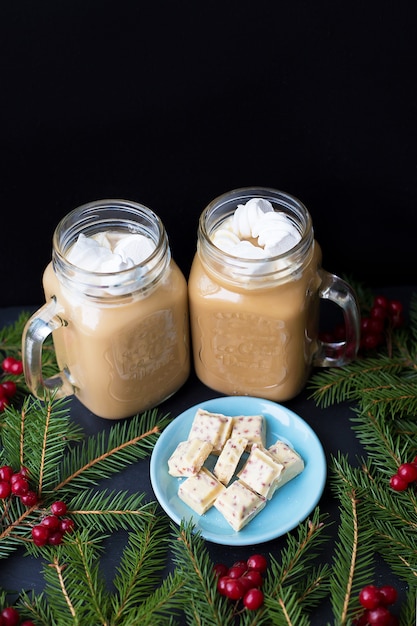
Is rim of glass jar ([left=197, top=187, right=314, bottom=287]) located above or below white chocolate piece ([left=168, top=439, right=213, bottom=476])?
above

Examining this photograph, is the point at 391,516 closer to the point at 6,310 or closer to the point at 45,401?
the point at 45,401

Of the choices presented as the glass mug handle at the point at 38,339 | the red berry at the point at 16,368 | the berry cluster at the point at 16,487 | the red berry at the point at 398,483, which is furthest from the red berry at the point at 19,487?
the red berry at the point at 398,483

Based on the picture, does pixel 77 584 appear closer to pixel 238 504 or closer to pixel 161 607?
pixel 161 607

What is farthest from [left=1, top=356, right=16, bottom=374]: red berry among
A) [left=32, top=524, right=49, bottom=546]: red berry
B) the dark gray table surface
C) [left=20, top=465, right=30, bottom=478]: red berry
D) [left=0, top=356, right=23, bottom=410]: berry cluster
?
[left=32, top=524, right=49, bottom=546]: red berry

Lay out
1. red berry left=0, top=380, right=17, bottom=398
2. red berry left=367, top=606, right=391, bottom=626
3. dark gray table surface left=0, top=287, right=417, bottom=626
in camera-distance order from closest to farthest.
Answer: red berry left=367, top=606, right=391, bottom=626
dark gray table surface left=0, top=287, right=417, bottom=626
red berry left=0, top=380, right=17, bottom=398

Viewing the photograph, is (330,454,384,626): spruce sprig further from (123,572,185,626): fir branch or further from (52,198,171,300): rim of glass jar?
(52,198,171,300): rim of glass jar

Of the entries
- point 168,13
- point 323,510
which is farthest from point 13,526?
point 168,13

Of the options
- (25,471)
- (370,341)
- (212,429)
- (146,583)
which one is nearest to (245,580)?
(146,583)
